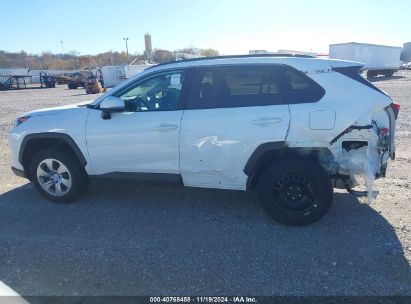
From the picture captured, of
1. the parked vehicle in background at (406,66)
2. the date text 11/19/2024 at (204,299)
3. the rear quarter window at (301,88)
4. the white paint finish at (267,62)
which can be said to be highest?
the parked vehicle in background at (406,66)

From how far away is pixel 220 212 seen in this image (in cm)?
430

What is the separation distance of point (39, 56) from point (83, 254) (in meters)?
119

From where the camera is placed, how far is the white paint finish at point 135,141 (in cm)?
399

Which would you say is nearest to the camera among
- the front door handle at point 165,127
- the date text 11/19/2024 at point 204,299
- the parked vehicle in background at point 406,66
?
the date text 11/19/2024 at point 204,299

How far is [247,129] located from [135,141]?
138 cm

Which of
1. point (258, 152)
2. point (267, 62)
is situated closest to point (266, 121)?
point (258, 152)

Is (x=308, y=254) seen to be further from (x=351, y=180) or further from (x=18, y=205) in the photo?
(x=18, y=205)

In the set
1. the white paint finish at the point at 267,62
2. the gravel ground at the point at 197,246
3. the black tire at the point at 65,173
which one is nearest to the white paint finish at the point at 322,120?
the white paint finish at the point at 267,62

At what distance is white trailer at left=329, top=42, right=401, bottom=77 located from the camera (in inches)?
1387

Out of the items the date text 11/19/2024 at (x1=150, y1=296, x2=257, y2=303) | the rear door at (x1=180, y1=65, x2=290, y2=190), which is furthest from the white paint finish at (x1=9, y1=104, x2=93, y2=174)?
the date text 11/19/2024 at (x1=150, y1=296, x2=257, y2=303)

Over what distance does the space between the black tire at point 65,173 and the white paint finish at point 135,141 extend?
318 mm

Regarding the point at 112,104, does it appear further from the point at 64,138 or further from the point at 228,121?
the point at 228,121

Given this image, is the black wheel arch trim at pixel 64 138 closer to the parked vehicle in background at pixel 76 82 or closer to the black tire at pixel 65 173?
the black tire at pixel 65 173

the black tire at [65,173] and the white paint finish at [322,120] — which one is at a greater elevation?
the white paint finish at [322,120]
